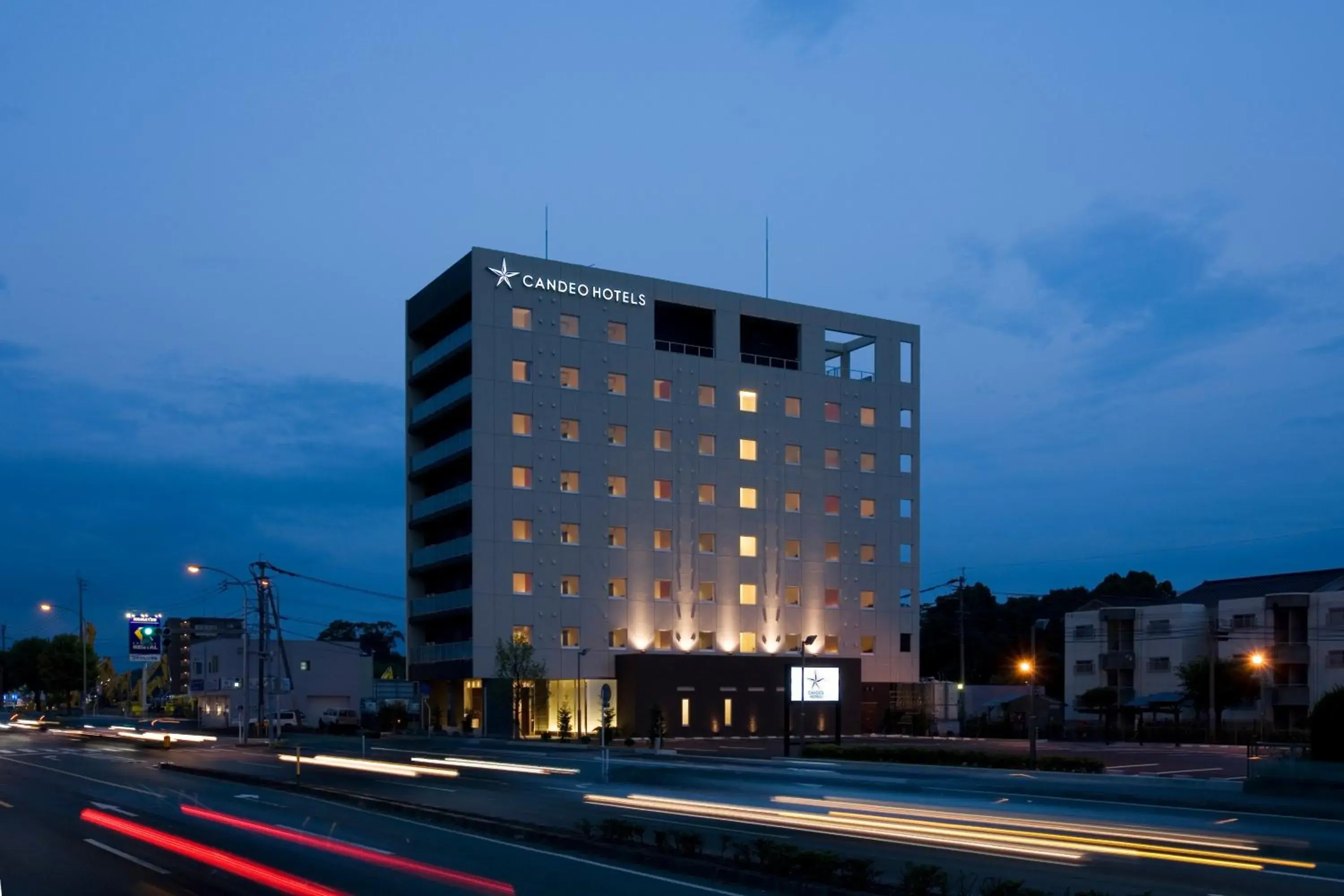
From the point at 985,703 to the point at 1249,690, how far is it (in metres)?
20.3

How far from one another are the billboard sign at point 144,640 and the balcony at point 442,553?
17351 millimetres

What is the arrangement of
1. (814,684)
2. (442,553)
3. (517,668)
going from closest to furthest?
(814,684) → (517,668) → (442,553)

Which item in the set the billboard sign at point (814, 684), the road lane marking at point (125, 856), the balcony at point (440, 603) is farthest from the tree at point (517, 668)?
the road lane marking at point (125, 856)

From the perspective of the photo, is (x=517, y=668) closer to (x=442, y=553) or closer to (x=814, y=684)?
(x=442, y=553)

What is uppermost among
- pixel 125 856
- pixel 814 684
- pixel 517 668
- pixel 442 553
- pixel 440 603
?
pixel 442 553

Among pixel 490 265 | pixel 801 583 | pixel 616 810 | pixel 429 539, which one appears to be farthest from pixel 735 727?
pixel 616 810

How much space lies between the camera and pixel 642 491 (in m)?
83.1

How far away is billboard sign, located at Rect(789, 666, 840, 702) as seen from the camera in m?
59.8

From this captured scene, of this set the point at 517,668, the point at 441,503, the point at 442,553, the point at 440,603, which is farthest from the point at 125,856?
the point at 441,503

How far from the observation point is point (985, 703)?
319 ft

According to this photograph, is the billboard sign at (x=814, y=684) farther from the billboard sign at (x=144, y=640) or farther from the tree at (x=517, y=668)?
the billboard sign at (x=144, y=640)

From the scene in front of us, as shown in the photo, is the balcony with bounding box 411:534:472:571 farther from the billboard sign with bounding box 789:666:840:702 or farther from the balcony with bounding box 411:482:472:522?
the billboard sign with bounding box 789:666:840:702

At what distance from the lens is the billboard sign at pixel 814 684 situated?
196 ft

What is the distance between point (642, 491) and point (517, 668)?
1467cm
